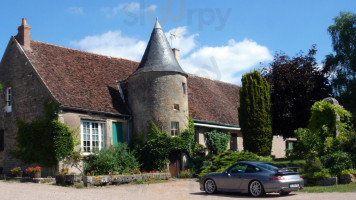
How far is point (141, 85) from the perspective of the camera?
23250mm

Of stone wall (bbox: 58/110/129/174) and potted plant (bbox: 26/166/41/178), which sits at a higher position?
stone wall (bbox: 58/110/129/174)

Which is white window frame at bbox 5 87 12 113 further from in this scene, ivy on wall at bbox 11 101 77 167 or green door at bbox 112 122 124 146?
green door at bbox 112 122 124 146

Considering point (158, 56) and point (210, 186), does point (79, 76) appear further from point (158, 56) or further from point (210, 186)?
point (210, 186)

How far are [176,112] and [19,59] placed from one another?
369 inches

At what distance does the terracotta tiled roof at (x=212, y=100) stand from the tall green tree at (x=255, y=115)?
350 centimetres

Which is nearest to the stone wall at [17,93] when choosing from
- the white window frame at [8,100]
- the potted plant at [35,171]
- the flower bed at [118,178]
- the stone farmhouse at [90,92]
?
the stone farmhouse at [90,92]

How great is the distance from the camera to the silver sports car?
12672mm

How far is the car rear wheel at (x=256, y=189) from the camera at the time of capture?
12953 millimetres

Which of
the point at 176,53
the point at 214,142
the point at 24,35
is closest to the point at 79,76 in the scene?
the point at 24,35

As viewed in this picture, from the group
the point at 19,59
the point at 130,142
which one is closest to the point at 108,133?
the point at 130,142

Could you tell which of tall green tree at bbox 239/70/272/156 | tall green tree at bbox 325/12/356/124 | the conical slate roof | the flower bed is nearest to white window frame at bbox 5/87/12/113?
the conical slate roof

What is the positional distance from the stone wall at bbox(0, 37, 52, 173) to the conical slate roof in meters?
5.63

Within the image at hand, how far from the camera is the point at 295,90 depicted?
91.0 feet

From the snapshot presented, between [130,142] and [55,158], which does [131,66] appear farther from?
[55,158]
